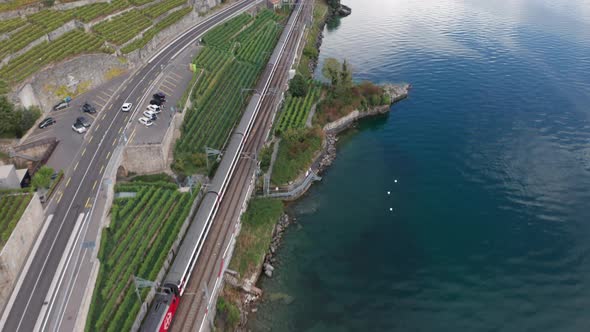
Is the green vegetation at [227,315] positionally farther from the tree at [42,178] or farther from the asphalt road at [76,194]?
the tree at [42,178]

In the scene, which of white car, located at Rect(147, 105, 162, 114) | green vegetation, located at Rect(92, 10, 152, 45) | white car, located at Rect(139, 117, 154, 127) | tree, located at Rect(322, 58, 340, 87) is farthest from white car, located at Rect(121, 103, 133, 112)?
tree, located at Rect(322, 58, 340, 87)

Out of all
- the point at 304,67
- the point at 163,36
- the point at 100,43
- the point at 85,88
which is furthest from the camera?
the point at 304,67

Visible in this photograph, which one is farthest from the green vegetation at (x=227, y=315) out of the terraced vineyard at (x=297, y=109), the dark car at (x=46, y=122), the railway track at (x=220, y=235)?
the dark car at (x=46, y=122)

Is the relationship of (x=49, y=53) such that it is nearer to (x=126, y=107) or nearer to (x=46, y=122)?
(x=46, y=122)

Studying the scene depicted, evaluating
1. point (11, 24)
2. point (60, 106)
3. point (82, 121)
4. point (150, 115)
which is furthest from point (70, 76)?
point (11, 24)

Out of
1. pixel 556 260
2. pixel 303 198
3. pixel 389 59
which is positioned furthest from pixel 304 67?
pixel 556 260

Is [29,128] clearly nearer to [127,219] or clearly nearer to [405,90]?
[127,219]
